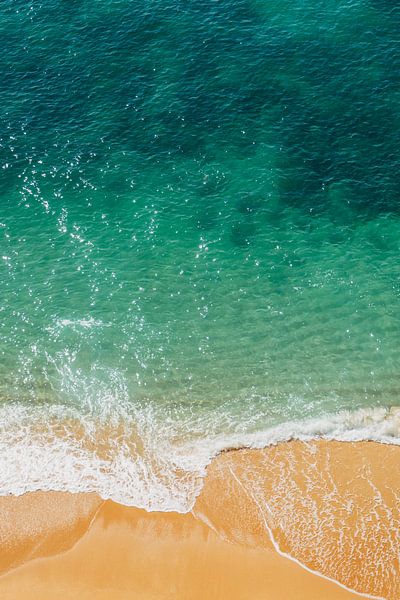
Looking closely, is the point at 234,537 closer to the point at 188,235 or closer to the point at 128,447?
the point at 128,447

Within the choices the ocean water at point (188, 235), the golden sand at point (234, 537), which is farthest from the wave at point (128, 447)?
the golden sand at point (234, 537)

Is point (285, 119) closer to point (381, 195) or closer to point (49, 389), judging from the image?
point (381, 195)

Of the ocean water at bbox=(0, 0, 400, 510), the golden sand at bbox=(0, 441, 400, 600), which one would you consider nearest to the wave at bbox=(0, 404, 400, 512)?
the ocean water at bbox=(0, 0, 400, 510)

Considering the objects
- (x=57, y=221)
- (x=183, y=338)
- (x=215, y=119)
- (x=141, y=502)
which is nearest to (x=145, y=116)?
(x=215, y=119)

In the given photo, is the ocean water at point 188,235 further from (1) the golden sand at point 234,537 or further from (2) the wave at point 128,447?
(1) the golden sand at point 234,537

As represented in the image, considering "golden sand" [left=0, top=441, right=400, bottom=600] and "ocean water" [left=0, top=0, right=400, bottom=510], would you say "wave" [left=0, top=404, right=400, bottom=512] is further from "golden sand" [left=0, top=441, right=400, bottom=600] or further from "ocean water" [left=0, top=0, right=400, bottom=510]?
"golden sand" [left=0, top=441, right=400, bottom=600]

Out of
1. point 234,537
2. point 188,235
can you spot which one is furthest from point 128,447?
point 188,235
